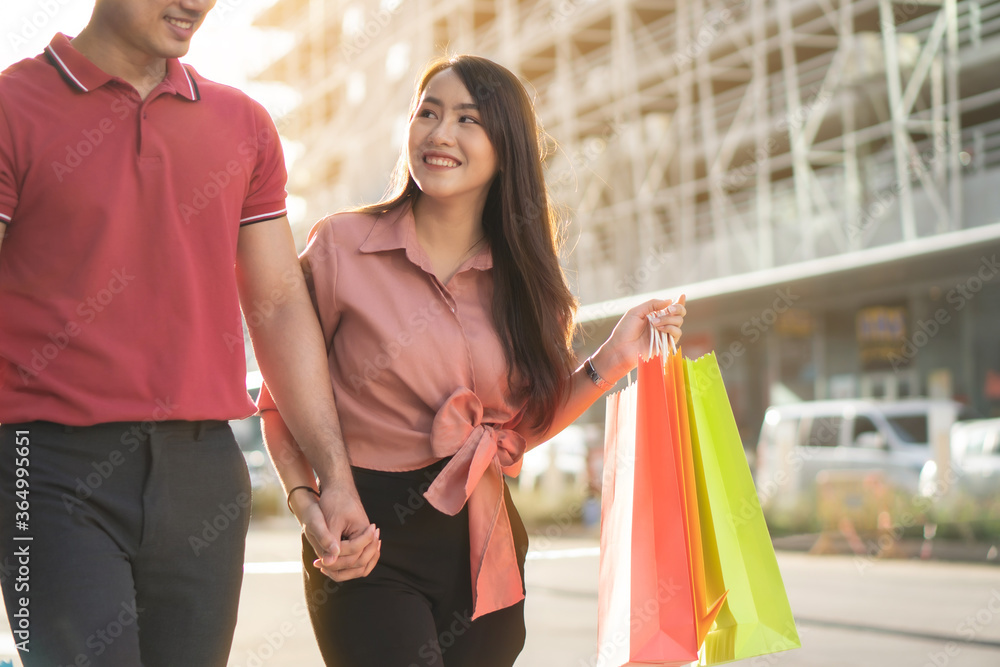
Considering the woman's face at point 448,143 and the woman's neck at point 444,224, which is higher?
the woman's face at point 448,143

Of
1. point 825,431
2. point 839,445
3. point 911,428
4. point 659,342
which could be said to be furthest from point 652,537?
point 825,431

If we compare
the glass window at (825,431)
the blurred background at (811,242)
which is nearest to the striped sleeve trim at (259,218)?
the blurred background at (811,242)

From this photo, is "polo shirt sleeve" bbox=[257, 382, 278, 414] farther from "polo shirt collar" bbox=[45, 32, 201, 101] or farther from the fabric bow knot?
"polo shirt collar" bbox=[45, 32, 201, 101]

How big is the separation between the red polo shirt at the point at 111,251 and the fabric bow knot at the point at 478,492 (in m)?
0.49

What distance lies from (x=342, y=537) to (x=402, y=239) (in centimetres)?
75

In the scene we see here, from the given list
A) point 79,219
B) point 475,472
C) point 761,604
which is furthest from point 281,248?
point 761,604

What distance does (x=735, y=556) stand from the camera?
99.9 inches

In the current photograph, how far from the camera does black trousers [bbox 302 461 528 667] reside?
255cm

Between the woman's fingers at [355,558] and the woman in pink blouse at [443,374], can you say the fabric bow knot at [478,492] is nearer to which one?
the woman in pink blouse at [443,374]

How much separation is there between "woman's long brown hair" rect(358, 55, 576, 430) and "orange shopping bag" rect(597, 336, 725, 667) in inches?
11.3

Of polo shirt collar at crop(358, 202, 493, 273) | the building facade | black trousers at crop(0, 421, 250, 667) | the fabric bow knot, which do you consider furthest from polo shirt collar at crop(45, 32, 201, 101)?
the building facade

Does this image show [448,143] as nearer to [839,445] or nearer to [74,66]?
[74,66]

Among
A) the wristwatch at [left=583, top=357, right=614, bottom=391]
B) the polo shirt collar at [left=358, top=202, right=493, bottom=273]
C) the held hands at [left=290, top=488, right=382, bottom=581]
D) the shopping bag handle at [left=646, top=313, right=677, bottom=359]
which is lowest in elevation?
the held hands at [left=290, top=488, right=382, bottom=581]

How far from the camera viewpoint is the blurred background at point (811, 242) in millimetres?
14693
